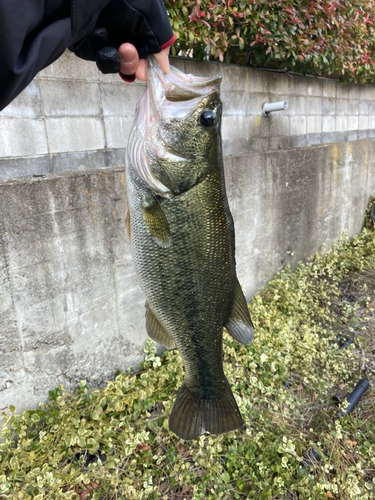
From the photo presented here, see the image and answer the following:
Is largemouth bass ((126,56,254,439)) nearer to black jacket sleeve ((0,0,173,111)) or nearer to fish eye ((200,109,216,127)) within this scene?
fish eye ((200,109,216,127))

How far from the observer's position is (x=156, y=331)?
1.91 meters

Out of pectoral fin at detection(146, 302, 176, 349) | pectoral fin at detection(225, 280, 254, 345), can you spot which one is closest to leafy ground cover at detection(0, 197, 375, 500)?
pectoral fin at detection(146, 302, 176, 349)

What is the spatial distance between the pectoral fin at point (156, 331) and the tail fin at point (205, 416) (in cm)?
33

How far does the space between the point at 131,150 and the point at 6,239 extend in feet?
4.43

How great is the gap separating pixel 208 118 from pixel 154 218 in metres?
0.54

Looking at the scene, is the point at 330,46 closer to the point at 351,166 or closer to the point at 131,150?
the point at 351,166

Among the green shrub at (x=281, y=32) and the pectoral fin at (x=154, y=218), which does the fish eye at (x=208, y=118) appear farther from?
the green shrub at (x=281, y=32)

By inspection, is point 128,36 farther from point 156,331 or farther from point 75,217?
point 75,217

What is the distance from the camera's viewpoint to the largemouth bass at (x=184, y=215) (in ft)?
5.25

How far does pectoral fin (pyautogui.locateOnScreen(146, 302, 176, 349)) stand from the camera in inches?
74.7

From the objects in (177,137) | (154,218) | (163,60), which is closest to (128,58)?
(163,60)

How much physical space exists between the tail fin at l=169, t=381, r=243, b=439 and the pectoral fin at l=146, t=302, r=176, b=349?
331 mm

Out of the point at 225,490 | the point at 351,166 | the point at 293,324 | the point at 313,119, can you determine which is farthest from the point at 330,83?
the point at 225,490

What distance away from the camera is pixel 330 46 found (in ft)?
15.9
